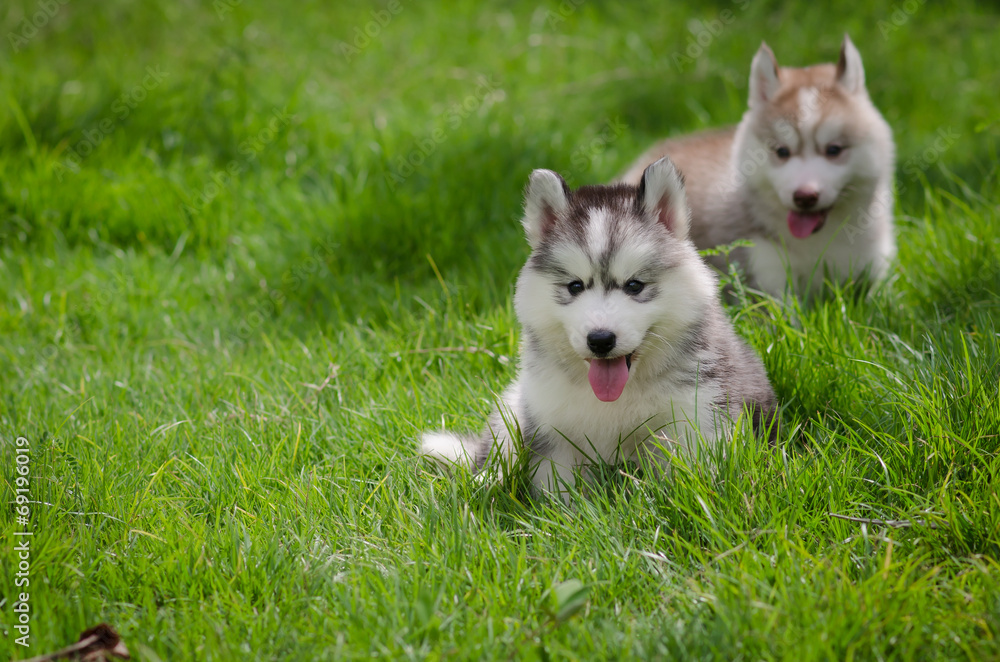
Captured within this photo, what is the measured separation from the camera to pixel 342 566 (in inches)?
105

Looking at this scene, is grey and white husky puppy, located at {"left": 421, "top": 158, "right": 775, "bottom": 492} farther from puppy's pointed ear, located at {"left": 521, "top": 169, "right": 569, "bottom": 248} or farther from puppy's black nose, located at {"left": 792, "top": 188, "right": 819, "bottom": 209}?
puppy's black nose, located at {"left": 792, "top": 188, "right": 819, "bottom": 209}

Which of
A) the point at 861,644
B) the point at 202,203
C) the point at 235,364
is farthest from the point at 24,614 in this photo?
the point at 202,203

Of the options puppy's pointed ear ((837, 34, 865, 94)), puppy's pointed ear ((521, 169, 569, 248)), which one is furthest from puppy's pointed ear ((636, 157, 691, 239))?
puppy's pointed ear ((837, 34, 865, 94))

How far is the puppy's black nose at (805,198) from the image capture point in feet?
14.7

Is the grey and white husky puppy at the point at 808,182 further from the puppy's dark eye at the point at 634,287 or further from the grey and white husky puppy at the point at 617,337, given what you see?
the puppy's dark eye at the point at 634,287

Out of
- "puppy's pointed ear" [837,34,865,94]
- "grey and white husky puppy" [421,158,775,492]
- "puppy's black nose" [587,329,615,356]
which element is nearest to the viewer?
"puppy's black nose" [587,329,615,356]

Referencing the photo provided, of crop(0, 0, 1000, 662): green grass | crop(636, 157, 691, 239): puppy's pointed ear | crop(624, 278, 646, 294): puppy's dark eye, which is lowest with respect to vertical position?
crop(0, 0, 1000, 662): green grass

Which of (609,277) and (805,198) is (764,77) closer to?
(805,198)

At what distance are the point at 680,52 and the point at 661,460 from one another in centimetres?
551

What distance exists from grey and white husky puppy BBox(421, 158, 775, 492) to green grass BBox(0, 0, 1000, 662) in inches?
9.4

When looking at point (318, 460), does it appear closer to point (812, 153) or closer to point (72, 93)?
point (812, 153)

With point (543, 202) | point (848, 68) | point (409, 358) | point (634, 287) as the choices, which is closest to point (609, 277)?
point (634, 287)

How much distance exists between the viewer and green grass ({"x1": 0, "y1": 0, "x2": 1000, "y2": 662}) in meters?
2.38

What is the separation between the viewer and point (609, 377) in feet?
9.57
